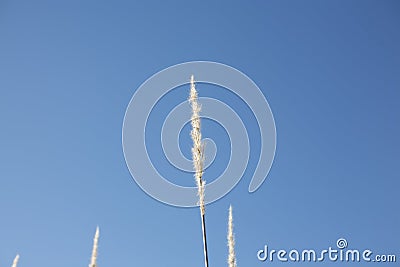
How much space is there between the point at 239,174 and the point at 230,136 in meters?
1.47

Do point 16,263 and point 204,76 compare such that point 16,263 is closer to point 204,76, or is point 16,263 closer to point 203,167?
point 203,167

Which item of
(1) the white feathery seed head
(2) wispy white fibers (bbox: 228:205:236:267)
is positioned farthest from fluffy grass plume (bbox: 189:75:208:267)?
(2) wispy white fibers (bbox: 228:205:236:267)

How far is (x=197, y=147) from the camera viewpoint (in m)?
4.89

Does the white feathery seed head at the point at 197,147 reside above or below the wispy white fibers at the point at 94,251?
above

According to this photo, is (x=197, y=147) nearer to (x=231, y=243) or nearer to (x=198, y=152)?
(x=198, y=152)

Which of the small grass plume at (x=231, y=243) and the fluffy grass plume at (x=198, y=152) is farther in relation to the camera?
the small grass plume at (x=231, y=243)

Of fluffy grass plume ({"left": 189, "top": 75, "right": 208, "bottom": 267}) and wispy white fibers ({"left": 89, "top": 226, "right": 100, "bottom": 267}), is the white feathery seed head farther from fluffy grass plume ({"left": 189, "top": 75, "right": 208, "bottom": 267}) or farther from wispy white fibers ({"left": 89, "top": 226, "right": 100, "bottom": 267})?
wispy white fibers ({"left": 89, "top": 226, "right": 100, "bottom": 267})

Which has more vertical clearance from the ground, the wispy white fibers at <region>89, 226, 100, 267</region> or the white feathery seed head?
the white feathery seed head

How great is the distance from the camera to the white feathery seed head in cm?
451

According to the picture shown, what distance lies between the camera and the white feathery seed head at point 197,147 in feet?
14.8

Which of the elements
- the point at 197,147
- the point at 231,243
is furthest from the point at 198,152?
the point at 231,243

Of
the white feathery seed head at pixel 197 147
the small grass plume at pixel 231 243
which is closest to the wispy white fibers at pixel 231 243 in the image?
the small grass plume at pixel 231 243

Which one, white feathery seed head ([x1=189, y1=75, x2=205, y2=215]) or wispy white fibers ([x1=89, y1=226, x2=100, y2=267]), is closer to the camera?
white feathery seed head ([x1=189, y1=75, x2=205, y2=215])

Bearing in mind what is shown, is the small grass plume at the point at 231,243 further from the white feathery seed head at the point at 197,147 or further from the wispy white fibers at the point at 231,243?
the white feathery seed head at the point at 197,147
